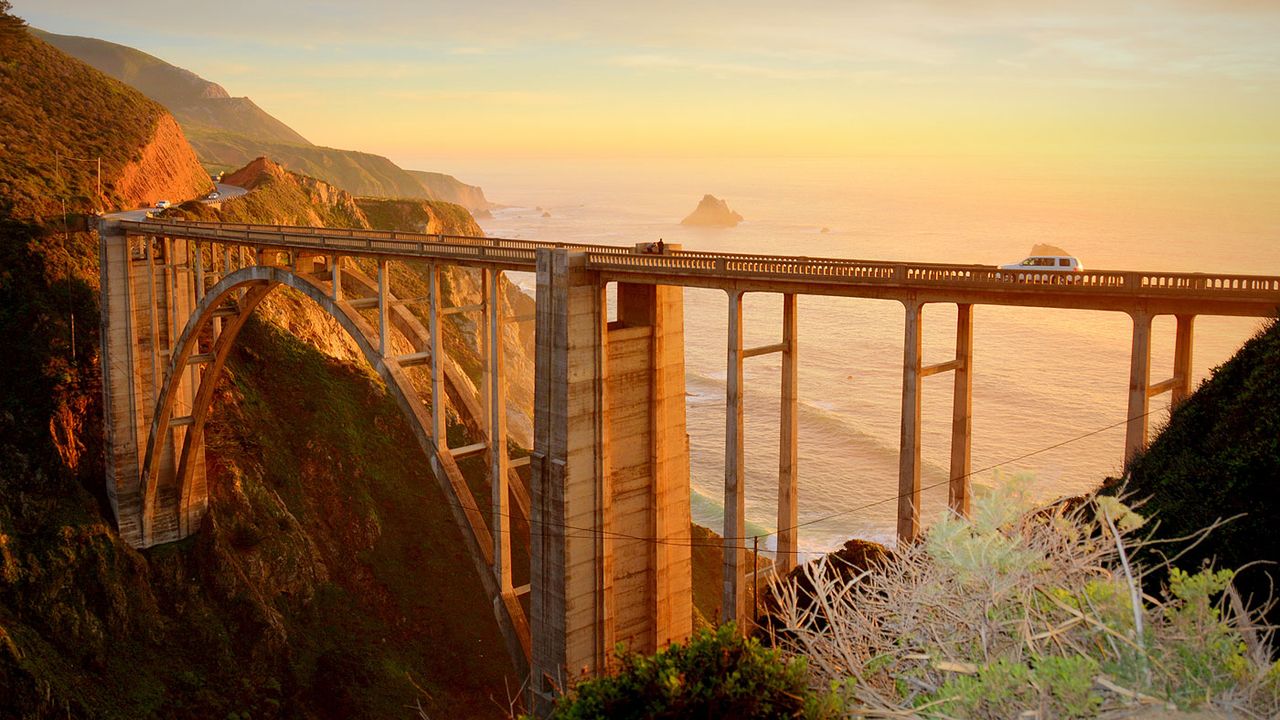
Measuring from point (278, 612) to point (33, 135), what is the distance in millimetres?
32641

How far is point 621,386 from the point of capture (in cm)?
2502

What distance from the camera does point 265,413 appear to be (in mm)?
45438

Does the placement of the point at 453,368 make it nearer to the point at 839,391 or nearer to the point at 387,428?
the point at 387,428

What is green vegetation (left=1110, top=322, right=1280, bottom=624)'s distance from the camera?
14.9m

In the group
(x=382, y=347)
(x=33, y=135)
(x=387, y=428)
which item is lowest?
(x=387, y=428)

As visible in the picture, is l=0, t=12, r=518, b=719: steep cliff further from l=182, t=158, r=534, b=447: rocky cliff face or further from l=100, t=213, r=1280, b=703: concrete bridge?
l=100, t=213, r=1280, b=703: concrete bridge

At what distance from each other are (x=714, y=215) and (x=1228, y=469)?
577 ft

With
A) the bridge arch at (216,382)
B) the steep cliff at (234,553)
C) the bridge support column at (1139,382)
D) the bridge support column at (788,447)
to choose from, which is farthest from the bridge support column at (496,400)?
the bridge support column at (1139,382)

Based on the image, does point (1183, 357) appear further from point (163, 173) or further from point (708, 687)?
point (163, 173)

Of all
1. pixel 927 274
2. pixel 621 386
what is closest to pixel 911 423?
pixel 927 274

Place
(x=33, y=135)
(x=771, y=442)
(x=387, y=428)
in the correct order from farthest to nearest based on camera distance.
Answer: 1. (x=771, y=442)
2. (x=33, y=135)
3. (x=387, y=428)

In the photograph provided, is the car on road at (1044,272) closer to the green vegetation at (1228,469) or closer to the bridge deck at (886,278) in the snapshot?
the bridge deck at (886,278)

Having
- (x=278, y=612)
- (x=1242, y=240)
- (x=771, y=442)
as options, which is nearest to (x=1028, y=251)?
(x=1242, y=240)

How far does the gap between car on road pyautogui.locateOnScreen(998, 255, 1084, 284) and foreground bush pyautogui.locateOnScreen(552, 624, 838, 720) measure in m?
8.06
